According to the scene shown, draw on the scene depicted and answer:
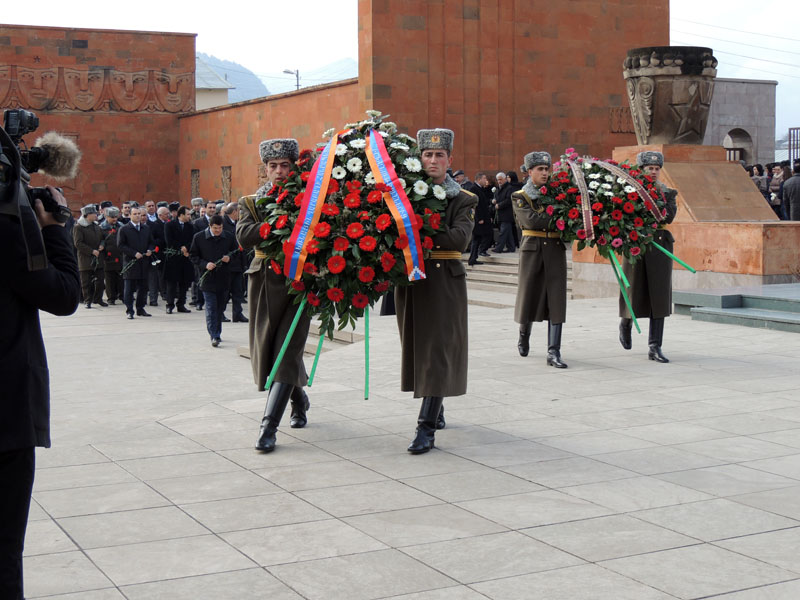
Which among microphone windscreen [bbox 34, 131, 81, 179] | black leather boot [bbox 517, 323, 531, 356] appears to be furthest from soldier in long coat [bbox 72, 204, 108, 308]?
microphone windscreen [bbox 34, 131, 81, 179]

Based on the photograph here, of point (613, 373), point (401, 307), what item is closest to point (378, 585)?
point (401, 307)

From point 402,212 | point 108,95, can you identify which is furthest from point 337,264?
point 108,95

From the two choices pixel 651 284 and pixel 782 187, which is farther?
pixel 782 187

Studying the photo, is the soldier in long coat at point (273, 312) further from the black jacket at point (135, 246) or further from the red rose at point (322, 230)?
the black jacket at point (135, 246)

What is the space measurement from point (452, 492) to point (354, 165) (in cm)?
196

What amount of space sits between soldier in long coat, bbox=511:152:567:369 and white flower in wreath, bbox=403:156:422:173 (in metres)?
3.33

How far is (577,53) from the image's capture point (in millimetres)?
26406

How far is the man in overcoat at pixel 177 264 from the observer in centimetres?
1811

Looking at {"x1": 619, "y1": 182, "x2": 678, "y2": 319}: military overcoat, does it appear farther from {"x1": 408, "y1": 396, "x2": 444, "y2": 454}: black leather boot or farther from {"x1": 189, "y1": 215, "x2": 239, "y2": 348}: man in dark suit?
{"x1": 189, "y1": 215, "x2": 239, "y2": 348}: man in dark suit

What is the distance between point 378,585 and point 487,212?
55.1 ft

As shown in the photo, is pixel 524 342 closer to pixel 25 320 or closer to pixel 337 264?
pixel 337 264

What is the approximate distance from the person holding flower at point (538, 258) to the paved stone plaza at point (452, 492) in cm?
56

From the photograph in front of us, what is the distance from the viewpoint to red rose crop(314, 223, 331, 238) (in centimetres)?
573

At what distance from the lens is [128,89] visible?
120ft
